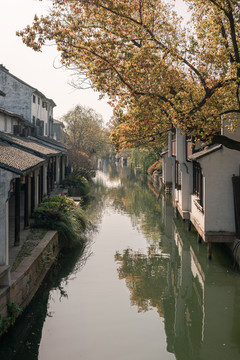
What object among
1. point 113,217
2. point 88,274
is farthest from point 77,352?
point 113,217

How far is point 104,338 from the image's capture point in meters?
9.60

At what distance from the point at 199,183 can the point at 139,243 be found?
13.3ft

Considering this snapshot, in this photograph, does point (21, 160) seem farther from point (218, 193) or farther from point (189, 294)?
point (218, 193)

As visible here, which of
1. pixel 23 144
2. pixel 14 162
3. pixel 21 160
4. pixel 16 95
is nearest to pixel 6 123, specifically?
pixel 23 144

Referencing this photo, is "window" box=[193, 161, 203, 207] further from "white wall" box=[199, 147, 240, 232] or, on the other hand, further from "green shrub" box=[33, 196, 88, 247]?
"green shrub" box=[33, 196, 88, 247]

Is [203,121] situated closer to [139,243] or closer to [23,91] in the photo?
[139,243]

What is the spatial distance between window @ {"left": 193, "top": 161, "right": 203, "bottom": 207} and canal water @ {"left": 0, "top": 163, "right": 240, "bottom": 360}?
2.25 meters

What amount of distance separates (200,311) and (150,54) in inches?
312

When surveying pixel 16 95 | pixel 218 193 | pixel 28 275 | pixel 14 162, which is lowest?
pixel 28 275

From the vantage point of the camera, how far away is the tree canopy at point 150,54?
12.4 m

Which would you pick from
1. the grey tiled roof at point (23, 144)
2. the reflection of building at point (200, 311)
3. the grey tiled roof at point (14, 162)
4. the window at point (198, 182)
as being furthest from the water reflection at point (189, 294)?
the grey tiled roof at point (23, 144)

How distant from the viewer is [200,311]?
11516 millimetres

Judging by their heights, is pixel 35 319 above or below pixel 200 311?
above

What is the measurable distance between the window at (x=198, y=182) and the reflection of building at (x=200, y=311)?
2.84 m
